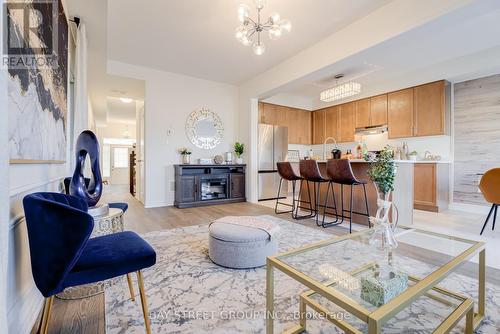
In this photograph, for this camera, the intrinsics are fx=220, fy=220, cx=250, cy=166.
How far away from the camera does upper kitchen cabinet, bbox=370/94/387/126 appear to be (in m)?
5.36

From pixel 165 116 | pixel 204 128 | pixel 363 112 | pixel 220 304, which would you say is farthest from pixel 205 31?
pixel 363 112

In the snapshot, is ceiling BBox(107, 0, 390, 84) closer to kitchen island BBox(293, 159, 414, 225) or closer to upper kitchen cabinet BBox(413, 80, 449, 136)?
kitchen island BBox(293, 159, 414, 225)

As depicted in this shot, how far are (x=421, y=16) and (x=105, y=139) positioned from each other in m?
11.9

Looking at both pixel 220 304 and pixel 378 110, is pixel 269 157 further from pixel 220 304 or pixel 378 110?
pixel 220 304

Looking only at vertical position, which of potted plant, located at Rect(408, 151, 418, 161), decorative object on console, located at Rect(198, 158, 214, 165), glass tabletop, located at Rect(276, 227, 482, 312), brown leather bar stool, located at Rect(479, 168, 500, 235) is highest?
potted plant, located at Rect(408, 151, 418, 161)

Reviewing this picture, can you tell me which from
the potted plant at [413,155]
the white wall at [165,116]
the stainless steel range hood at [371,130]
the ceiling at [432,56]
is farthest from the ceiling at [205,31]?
the potted plant at [413,155]

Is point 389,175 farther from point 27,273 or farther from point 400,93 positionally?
point 400,93

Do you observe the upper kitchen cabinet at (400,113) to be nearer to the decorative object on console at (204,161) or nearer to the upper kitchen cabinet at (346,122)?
the upper kitchen cabinet at (346,122)

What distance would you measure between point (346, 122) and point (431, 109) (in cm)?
194

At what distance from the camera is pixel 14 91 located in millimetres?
1027

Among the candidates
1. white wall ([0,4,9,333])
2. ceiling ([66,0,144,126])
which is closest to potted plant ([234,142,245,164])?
ceiling ([66,0,144,126])

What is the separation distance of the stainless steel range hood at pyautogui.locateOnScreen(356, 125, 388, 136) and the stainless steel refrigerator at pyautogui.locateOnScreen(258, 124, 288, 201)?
2.06 meters

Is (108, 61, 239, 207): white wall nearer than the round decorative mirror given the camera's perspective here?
Yes

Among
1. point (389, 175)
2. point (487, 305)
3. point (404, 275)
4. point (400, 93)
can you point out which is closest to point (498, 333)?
point (487, 305)
